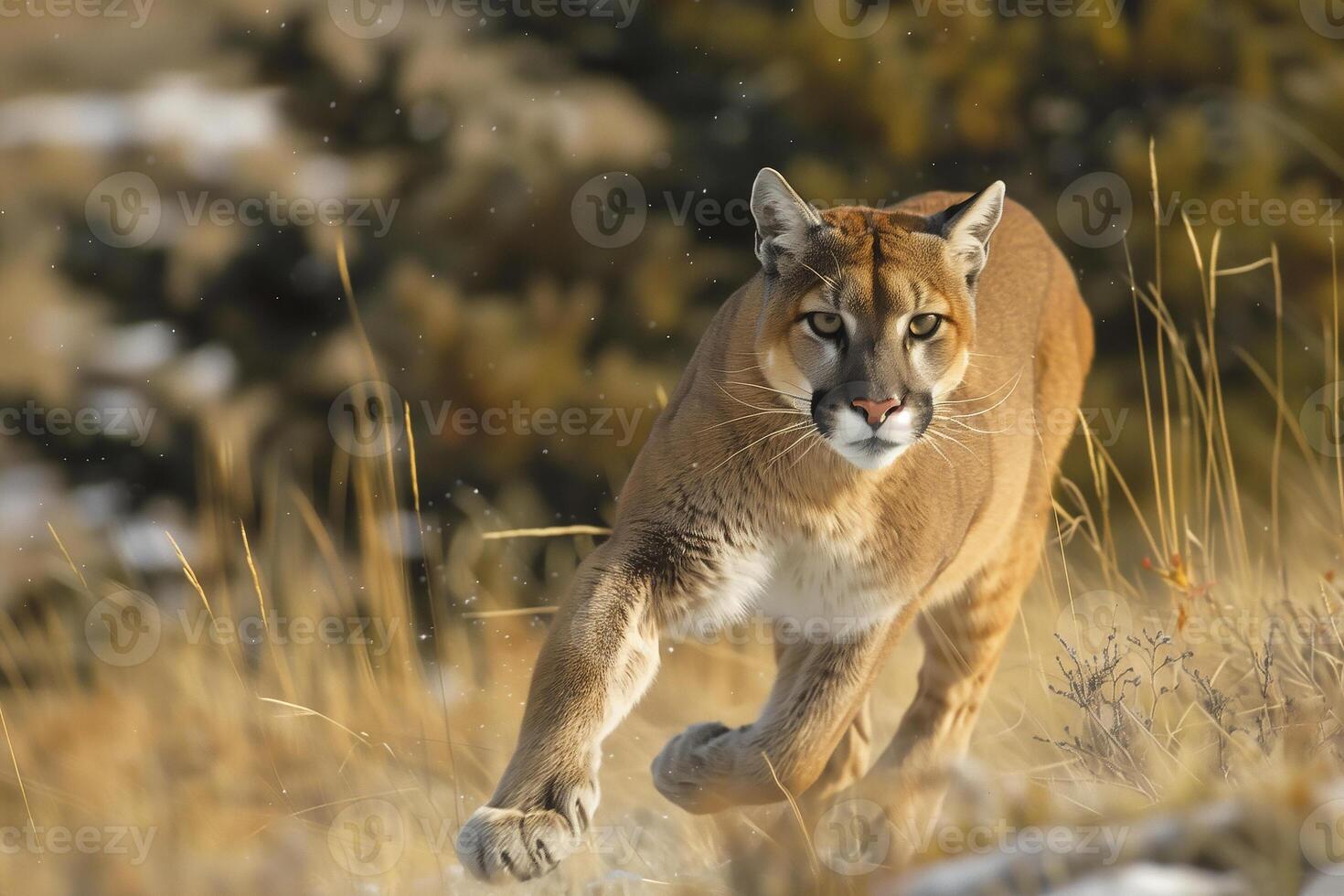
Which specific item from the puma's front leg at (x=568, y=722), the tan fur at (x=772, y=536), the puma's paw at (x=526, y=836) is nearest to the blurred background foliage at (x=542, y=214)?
the tan fur at (x=772, y=536)

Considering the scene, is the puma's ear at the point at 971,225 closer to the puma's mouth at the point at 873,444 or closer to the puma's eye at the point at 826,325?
the puma's eye at the point at 826,325

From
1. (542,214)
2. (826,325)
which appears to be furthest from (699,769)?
(542,214)

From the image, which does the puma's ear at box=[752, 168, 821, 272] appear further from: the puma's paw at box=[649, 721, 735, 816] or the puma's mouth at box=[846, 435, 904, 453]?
the puma's paw at box=[649, 721, 735, 816]

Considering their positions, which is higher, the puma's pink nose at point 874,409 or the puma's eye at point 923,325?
the puma's eye at point 923,325

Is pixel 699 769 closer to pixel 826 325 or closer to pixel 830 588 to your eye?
pixel 830 588

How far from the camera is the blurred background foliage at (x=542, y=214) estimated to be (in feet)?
24.5

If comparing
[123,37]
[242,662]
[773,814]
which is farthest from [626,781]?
[123,37]

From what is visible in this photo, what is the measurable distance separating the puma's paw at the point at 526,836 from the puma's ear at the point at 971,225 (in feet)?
5.64

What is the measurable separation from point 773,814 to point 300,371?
443 cm

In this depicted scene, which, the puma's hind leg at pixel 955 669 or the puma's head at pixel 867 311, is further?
the puma's hind leg at pixel 955 669

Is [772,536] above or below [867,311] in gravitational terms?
below

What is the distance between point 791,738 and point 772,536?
57 centimetres

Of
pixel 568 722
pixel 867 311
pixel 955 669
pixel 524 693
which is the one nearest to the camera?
pixel 568 722

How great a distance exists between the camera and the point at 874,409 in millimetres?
3277
